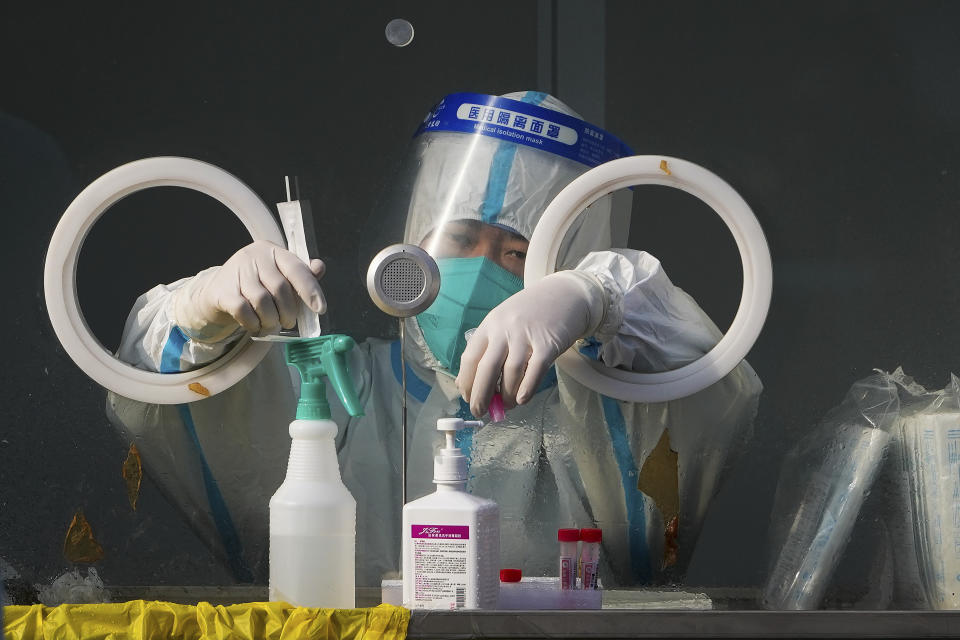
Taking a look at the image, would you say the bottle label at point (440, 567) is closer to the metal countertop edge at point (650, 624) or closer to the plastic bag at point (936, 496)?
the metal countertop edge at point (650, 624)

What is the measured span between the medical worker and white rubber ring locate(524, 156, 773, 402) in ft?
0.08

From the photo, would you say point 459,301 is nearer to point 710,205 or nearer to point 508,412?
point 508,412

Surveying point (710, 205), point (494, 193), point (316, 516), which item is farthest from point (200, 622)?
point (710, 205)

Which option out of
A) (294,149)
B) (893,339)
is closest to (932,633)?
(893,339)

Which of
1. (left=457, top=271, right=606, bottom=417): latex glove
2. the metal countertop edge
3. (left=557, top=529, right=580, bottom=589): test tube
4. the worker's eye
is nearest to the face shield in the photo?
the worker's eye

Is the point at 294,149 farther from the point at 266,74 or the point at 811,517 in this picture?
the point at 811,517

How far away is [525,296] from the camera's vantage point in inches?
47.5

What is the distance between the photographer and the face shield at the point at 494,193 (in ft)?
4.46

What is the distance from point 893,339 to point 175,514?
0.87 m

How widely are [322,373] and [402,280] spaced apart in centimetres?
13

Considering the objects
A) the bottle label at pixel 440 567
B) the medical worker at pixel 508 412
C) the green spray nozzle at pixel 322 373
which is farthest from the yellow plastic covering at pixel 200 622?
the medical worker at pixel 508 412

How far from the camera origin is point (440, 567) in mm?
1041

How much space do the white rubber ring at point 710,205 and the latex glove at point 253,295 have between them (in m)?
0.28

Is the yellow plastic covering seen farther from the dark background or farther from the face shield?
the face shield
